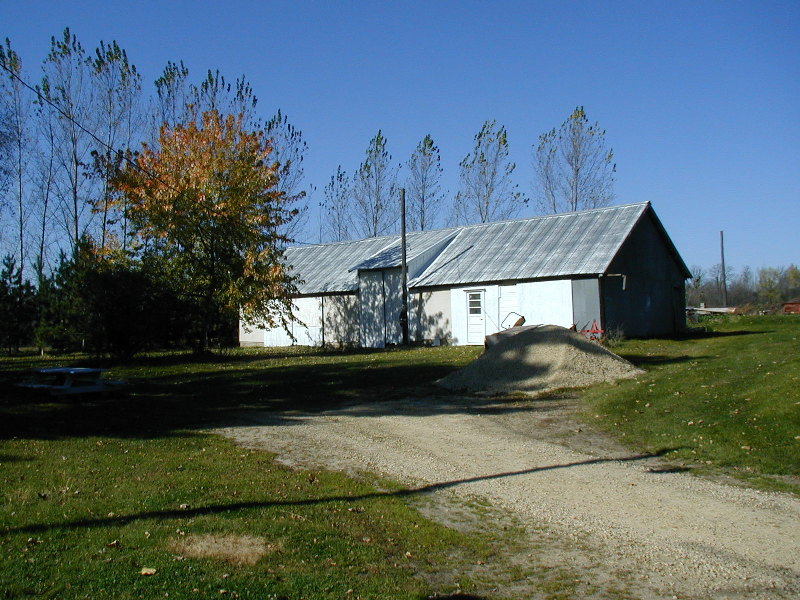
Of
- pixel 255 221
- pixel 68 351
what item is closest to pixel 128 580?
pixel 255 221

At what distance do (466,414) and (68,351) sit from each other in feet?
79.8

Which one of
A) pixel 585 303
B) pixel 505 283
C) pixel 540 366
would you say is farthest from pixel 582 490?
pixel 505 283

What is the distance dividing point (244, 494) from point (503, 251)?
22944 millimetres

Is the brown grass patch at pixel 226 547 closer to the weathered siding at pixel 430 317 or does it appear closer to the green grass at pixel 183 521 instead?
the green grass at pixel 183 521

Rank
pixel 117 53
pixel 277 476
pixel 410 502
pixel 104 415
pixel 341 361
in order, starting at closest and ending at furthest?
pixel 410 502
pixel 277 476
pixel 104 415
pixel 341 361
pixel 117 53

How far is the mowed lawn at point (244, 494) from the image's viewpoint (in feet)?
15.4

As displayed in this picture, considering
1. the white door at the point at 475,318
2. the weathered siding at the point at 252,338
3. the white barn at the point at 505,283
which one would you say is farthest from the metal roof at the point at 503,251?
the weathered siding at the point at 252,338

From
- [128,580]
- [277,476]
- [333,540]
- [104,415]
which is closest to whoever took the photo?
[128,580]

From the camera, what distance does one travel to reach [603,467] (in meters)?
8.20

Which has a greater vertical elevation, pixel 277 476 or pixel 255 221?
pixel 255 221

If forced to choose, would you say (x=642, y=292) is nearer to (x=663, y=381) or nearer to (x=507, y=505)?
(x=663, y=381)

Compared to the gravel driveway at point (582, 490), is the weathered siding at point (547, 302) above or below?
above

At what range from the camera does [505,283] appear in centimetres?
2647

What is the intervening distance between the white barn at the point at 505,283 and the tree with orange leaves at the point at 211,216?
8.41ft
